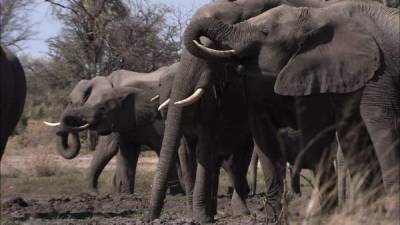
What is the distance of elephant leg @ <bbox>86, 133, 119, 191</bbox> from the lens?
19.1 metres

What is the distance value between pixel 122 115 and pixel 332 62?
8.98 meters

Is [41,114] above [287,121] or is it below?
below

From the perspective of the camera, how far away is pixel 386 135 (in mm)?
9070

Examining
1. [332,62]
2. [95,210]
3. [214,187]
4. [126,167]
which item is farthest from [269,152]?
[126,167]

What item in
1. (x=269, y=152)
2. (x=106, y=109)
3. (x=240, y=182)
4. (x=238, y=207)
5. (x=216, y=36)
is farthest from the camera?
(x=106, y=109)

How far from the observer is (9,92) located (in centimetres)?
1270

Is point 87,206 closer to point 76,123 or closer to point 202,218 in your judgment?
point 202,218

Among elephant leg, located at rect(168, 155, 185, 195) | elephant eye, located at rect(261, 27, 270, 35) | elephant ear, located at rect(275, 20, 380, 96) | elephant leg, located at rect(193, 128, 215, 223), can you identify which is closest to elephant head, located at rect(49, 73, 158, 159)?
elephant leg, located at rect(168, 155, 185, 195)

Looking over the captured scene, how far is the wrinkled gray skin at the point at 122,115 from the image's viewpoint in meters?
18.1

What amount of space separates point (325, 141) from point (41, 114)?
105 ft

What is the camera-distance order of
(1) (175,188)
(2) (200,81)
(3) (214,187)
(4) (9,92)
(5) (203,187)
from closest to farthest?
(2) (200,81)
(5) (203,187)
(4) (9,92)
(3) (214,187)
(1) (175,188)

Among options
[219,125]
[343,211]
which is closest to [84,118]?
[219,125]

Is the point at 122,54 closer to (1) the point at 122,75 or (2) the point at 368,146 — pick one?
(1) the point at 122,75

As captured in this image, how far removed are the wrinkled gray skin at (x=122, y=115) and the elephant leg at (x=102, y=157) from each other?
16 millimetres
